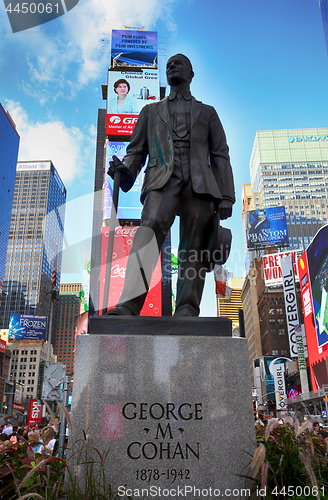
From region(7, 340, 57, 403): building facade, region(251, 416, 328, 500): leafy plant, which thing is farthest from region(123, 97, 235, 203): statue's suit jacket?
region(7, 340, 57, 403): building facade

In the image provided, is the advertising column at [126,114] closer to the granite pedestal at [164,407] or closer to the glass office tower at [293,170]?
the granite pedestal at [164,407]

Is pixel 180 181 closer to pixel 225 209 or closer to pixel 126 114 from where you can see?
pixel 225 209

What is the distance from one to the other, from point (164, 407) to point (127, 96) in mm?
38382

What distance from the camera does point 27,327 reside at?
83.6 metres

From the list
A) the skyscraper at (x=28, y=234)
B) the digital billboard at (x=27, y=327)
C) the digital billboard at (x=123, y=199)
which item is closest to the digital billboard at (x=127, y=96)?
the digital billboard at (x=123, y=199)

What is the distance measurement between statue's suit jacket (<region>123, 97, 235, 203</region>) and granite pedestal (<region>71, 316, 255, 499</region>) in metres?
1.68

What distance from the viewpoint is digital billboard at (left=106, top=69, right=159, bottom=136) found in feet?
121

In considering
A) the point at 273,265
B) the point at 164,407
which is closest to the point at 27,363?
the point at 273,265

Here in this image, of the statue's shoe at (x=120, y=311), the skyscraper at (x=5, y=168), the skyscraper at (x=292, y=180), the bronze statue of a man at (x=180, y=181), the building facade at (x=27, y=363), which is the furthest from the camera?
the skyscraper at (x=292, y=180)

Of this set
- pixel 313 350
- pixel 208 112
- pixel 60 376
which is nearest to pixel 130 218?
pixel 60 376

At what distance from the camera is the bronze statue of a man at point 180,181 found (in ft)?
14.1

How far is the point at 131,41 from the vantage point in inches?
1802

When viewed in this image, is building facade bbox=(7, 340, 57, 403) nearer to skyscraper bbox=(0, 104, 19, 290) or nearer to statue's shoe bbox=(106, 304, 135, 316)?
skyscraper bbox=(0, 104, 19, 290)

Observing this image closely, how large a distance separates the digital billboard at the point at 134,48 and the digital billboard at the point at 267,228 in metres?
45.0
